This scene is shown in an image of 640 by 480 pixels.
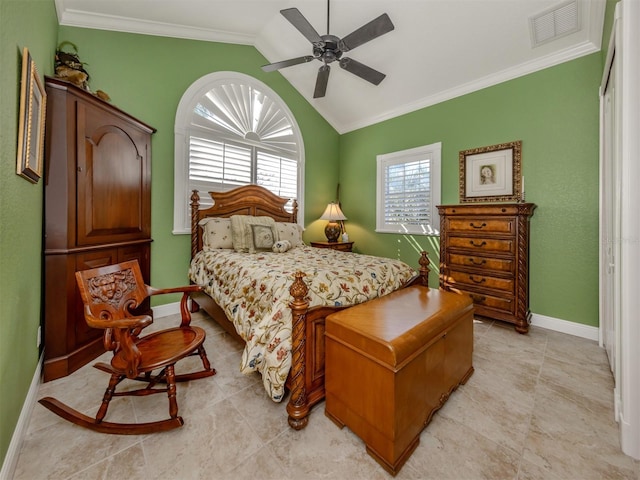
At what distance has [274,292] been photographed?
5.51 ft

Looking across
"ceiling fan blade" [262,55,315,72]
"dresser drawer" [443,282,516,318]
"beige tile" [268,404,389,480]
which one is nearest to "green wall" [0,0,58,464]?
"beige tile" [268,404,389,480]

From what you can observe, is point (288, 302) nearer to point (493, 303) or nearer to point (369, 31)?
point (369, 31)

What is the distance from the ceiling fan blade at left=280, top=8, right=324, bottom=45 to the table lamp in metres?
2.57

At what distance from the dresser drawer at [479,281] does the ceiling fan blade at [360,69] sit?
7.60ft

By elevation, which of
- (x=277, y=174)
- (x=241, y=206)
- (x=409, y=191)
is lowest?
(x=241, y=206)

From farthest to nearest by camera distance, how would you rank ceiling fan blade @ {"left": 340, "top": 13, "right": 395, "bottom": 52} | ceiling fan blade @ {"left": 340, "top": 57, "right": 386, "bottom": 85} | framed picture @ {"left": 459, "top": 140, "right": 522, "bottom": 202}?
framed picture @ {"left": 459, "top": 140, "right": 522, "bottom": 202} < ceiling fan blade @ {"left": 340, "top": 57, "right": 386, "bottom": 85} < ceiling fan blade @ {"left": 340, "top": 13, "right": 395, "bottom": 52}

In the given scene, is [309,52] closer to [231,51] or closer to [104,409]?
[231,51]

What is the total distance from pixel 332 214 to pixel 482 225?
2.28 metres

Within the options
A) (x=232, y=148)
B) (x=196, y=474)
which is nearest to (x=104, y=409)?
(x=196, y=474)

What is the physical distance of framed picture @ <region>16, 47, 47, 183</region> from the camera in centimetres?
137

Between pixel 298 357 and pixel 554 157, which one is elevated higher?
pixel 554 157

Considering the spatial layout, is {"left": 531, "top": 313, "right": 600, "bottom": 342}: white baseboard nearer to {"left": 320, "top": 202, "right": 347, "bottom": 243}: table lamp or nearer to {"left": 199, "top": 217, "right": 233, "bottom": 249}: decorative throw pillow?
{"left": 320, "top": 202, "right": 347, "bottom": 243}: table lamp

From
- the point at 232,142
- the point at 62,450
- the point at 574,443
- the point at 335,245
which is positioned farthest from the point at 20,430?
the point at 335,245

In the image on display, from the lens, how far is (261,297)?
5.81 feet
